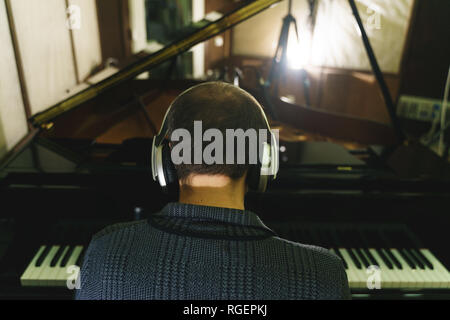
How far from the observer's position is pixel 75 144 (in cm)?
198

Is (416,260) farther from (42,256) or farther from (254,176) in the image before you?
(42,256)

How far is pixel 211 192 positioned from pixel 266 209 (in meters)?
0.75

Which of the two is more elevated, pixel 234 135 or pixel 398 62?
→ pixel 234 135

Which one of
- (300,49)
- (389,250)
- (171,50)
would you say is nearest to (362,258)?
(389,250)

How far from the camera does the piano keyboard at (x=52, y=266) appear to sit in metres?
1.47

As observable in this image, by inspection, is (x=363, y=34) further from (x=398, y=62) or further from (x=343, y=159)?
(x=398, y=62)

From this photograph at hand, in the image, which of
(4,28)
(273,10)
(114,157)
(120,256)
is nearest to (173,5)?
(273,10)

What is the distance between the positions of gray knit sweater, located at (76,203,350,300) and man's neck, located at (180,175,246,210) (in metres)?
0.08

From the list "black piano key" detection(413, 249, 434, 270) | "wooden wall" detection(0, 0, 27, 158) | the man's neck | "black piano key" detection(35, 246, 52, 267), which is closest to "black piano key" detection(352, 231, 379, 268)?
"black piano key" detection(413, 249, 434, 270)

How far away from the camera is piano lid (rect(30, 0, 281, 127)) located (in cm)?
165

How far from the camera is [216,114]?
0.87 m

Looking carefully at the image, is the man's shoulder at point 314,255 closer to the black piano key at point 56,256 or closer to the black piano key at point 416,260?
the black piano key at point 416,260

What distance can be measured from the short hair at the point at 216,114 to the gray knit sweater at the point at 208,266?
14 cm

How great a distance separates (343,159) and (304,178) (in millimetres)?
349
